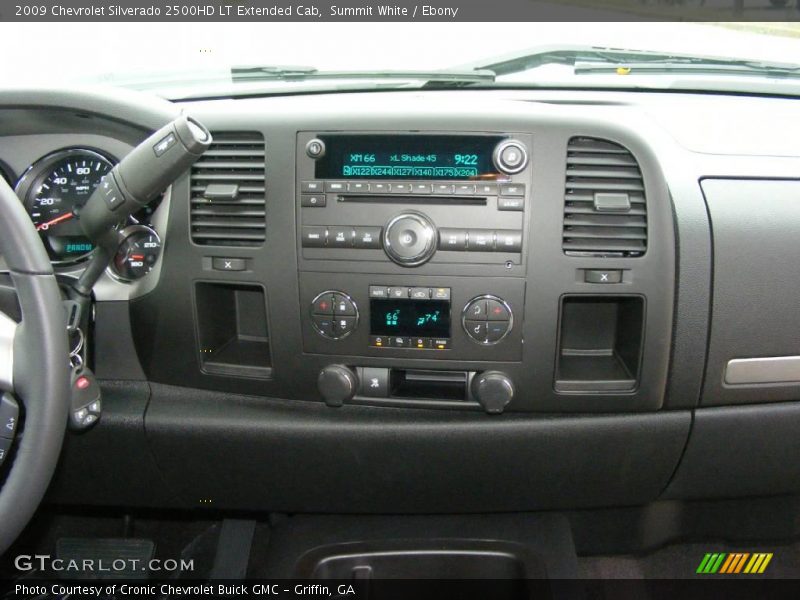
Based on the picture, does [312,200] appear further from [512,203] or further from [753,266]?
[753,266]

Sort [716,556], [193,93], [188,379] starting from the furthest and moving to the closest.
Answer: [716,556]
[193,93]
[188,379]

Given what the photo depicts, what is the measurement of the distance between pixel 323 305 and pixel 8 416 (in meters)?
0.68

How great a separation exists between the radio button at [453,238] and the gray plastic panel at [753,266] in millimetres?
561

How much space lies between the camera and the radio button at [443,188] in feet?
5.43

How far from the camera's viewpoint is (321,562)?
199 cm

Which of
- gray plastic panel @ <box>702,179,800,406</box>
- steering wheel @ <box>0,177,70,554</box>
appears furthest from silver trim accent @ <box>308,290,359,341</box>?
gray plastic panel @ <box>702,179,800,406</box>

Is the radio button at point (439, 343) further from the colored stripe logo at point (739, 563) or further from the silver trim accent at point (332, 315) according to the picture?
the colored stripe logo at point (739, 563)

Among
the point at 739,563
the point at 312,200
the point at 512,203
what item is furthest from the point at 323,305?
the point at 739,563

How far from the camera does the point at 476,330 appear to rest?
1.70 meters

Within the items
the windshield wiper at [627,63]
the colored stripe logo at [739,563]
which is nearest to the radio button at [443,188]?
the windshield wiper at [627,63]

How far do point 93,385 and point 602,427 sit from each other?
46.4 inches

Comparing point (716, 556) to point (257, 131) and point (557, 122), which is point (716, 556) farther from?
point (257, 131)
